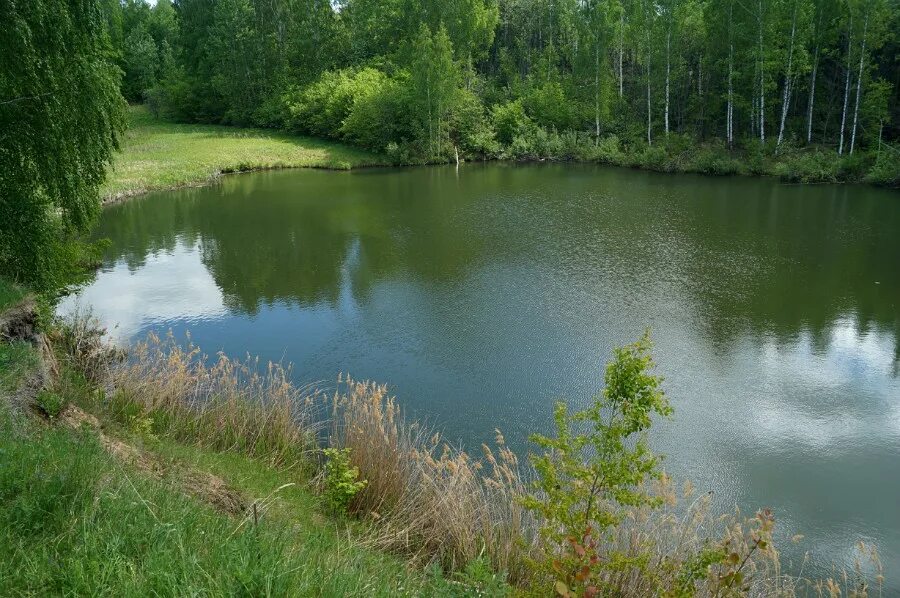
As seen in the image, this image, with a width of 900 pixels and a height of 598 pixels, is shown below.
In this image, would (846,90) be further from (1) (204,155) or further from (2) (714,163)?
(1) (204,155)

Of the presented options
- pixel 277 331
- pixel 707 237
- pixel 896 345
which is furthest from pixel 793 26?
pixel 277 331

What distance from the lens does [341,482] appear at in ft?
21.7

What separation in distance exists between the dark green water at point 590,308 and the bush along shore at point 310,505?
139 cm

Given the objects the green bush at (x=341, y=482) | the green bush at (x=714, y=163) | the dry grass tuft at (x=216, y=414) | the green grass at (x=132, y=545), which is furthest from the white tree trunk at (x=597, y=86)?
the green grass at (x=132, y=545)

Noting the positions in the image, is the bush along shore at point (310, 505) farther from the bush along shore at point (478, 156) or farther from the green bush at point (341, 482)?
the bush along shore at point (478, 156)

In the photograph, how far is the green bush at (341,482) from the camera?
659 centimetres

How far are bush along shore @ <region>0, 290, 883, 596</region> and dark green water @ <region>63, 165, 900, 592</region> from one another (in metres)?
1.39

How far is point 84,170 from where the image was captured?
10.0 meters

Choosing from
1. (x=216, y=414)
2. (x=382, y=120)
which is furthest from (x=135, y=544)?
(x=382, y=120)

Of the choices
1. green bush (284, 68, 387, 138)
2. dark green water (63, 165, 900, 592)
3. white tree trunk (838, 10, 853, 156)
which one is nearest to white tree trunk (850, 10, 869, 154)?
white tree trunk (838, 10, 853, 156)

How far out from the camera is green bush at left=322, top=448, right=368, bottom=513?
6590mm

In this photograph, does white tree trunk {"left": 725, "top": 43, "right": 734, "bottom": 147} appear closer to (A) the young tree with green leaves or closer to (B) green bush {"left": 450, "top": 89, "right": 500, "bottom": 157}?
(B) green bush {"left": 450, "top": 89, "right": 500, "bottom": 157}

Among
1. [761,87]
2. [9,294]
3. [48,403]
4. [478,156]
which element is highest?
[761,87]

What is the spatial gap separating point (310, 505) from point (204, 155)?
1400 inches
